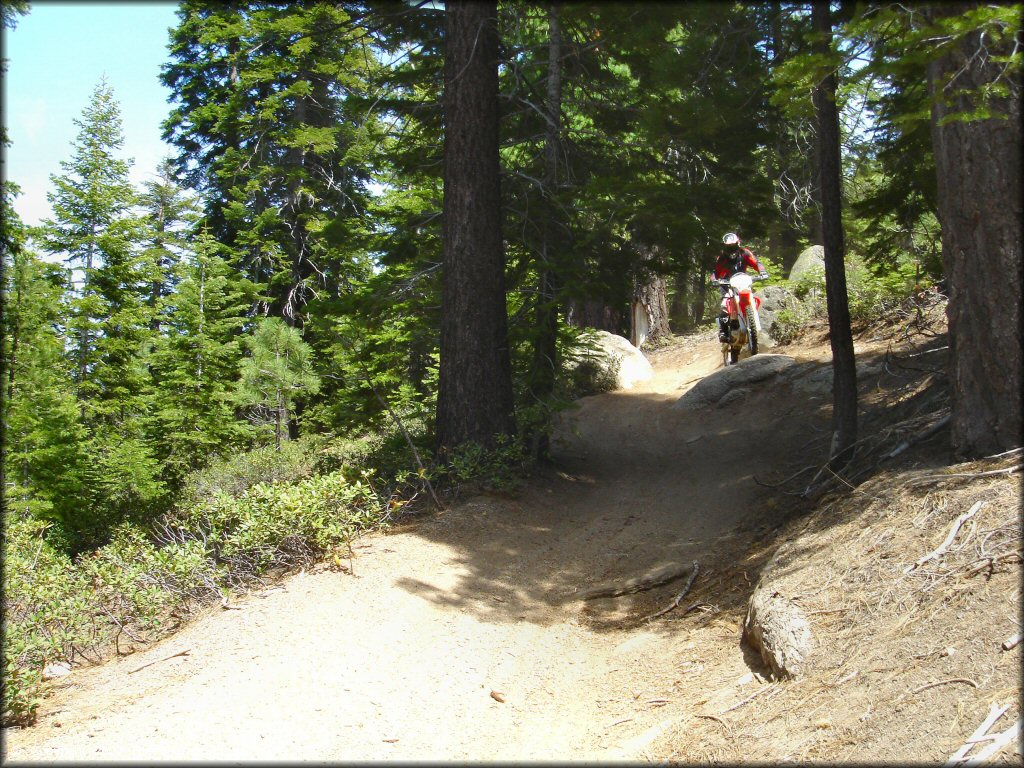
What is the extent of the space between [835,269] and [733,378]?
7.09m

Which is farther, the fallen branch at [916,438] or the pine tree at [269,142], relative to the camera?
the pine tree at [269,142]

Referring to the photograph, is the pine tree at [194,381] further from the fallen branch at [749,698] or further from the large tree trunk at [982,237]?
the large tree trunk at [982,237]

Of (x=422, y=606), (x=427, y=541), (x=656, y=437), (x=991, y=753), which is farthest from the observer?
(x=656, y=437)

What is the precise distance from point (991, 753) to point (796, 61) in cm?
440

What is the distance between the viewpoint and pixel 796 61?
542cm

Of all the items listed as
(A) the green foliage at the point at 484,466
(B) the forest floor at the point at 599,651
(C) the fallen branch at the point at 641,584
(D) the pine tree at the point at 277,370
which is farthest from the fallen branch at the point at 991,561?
(D) the pine tree at the point at 277,370

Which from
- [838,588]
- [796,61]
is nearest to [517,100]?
[796,61]

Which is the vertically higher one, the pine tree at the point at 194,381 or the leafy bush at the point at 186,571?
the pine tree at the point at 194,381

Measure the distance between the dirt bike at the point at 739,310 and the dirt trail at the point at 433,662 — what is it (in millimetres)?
4179

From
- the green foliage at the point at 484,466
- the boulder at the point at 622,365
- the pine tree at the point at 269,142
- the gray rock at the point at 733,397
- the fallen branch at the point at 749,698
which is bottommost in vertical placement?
the fallen branch at the point at 749,698

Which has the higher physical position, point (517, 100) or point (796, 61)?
point (517, 100)

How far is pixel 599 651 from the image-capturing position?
Result: 625cm

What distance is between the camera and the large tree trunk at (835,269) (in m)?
8.52

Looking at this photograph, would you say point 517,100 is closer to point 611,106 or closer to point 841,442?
point 611,106
